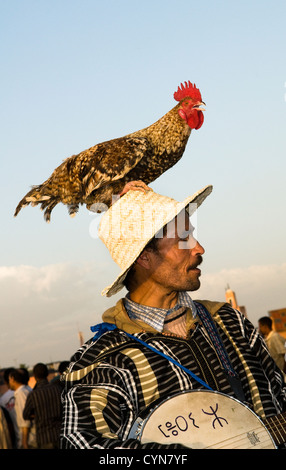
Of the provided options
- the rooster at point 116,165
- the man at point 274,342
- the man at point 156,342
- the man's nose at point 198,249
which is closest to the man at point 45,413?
the man at point 274,342

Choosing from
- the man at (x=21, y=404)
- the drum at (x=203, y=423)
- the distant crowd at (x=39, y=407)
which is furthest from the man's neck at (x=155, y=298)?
the man at (x=21, y=404)

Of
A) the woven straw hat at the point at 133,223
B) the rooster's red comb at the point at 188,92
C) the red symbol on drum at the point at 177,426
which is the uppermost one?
the rooster's red comb at the point at 188,92

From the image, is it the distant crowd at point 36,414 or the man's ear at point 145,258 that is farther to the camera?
the distant crowd at point 36,414

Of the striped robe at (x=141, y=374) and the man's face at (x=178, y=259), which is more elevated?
the man's face at (x=178, y=259)

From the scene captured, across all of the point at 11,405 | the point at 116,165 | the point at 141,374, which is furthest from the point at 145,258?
the point at 11,405

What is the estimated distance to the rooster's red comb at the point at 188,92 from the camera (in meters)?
6.18

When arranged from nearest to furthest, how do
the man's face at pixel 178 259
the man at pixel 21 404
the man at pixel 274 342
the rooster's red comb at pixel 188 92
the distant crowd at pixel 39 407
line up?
the man's face at pixel 178 259, the rooster's red comb at pixel 188 92, the man at pixel 274 342, the distant crowd at pixel 39 407, the man at pixel 21 404

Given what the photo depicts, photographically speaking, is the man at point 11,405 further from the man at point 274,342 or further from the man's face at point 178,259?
the man's face at point 178,259

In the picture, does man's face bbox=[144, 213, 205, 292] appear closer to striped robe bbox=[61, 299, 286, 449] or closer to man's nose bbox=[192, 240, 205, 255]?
man's nose bbox=[192, 240, 205, 255]

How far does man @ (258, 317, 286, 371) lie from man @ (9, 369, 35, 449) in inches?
143

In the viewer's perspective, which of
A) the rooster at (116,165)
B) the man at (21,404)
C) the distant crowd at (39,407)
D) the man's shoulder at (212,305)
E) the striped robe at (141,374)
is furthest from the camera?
the man at (21,404)

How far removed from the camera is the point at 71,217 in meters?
5.40
